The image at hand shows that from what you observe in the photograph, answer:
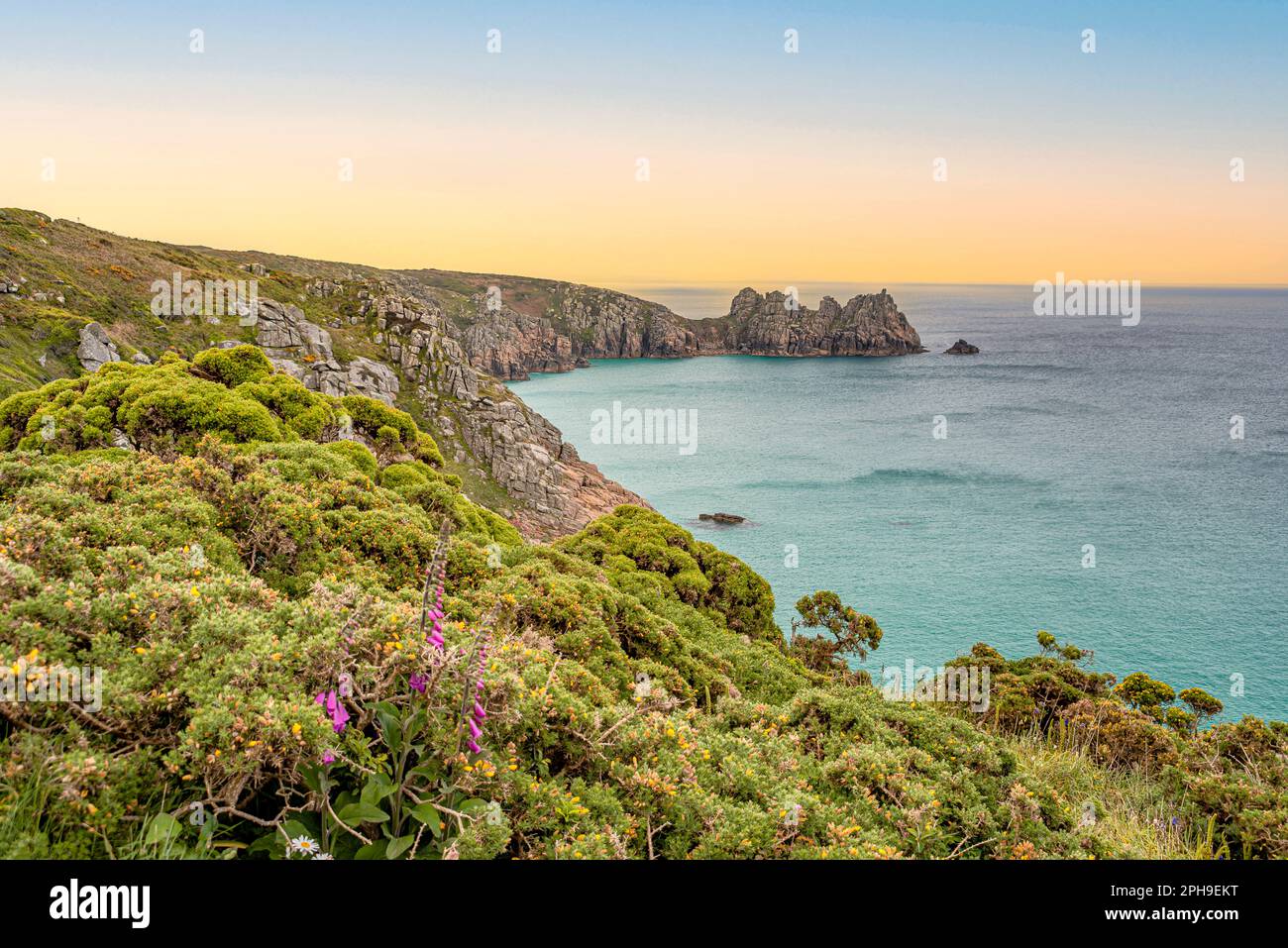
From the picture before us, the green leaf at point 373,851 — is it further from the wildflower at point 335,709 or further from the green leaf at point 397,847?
the wildflower at point 335,709

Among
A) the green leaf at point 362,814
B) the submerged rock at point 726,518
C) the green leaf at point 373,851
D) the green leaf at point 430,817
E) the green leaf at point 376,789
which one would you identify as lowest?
the submerged rock at point 726,518

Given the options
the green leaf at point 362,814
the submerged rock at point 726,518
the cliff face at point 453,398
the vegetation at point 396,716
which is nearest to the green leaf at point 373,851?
the vegetation at point 396,716

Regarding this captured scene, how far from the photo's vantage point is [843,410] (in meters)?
143

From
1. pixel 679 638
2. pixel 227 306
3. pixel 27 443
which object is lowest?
pixel 679 638

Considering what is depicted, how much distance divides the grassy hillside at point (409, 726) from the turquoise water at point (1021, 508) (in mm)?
36694

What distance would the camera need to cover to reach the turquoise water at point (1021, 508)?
47.6 meters

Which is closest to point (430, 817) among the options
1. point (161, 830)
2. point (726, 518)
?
point (161, 830)

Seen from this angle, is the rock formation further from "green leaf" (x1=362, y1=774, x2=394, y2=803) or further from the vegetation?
"green leaf" (x1=362, y1=774, x2=394, y2=803)

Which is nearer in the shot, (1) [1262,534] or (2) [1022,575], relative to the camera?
(2) [1022,575]

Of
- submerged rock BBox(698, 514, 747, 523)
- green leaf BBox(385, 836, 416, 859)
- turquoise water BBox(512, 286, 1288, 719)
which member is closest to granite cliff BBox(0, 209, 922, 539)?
submerged rock BBox(698, 514, 747, 523)

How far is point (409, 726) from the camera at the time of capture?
3.95m

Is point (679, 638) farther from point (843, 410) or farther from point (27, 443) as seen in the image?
point (843, 410)
